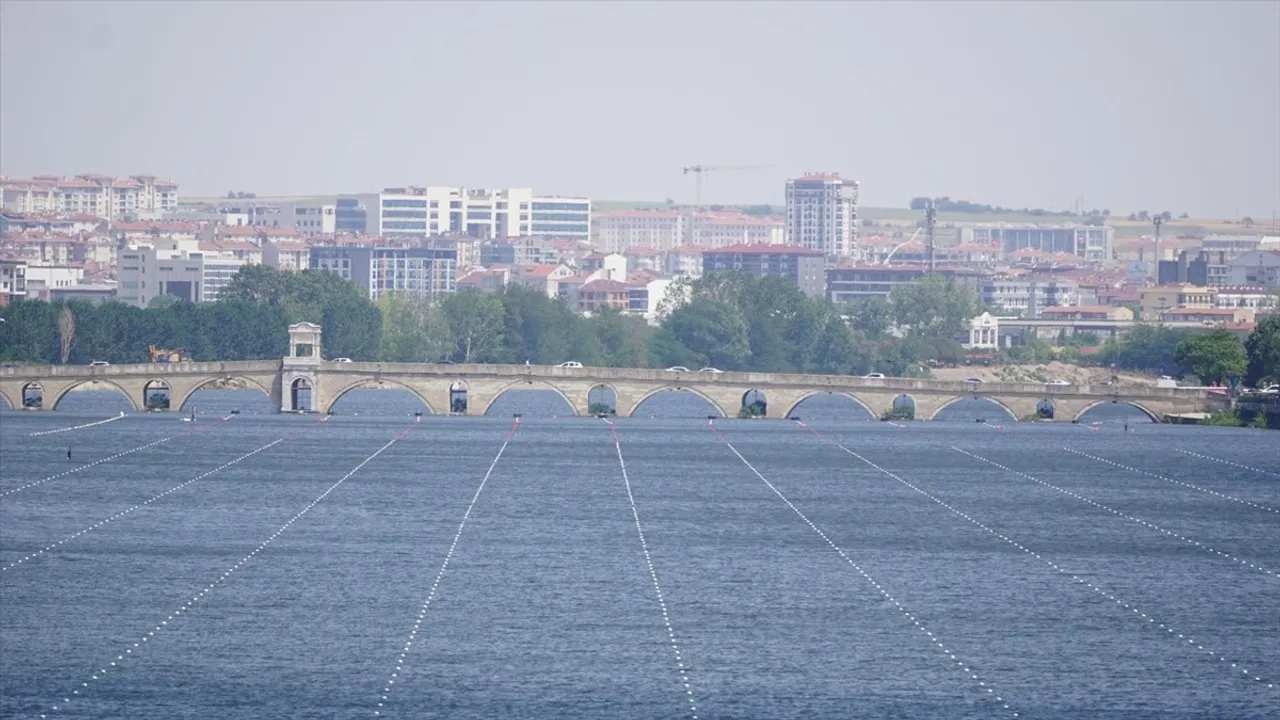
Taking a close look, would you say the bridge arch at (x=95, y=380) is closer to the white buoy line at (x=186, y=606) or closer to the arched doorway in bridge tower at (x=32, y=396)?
the arched doorway in bridge tower at (x=32, y=396)

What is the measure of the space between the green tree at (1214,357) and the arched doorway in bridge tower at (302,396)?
51.9 meters

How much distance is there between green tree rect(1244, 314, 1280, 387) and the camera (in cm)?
14388

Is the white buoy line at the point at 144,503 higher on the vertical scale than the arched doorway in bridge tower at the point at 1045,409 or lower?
lower

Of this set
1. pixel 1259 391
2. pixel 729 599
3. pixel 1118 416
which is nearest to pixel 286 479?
pixel 729 599

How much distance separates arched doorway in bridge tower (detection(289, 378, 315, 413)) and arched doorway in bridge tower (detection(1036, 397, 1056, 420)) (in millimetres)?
39592

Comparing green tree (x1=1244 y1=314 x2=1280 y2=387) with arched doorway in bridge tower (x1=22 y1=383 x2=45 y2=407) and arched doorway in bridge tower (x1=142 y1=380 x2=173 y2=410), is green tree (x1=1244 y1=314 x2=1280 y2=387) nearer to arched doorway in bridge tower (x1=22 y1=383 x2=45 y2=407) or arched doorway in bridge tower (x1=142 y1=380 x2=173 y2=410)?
arched doorway in bridge tower (x1=142 y1=380 x2=173 y2=410)

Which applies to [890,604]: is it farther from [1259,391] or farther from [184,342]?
[184,342]

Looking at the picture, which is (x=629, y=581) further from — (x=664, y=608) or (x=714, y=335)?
(x=714, y=335)

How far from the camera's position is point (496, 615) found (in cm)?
6431

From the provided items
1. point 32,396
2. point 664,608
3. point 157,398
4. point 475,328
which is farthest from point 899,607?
point 475,328

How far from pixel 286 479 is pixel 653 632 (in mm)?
39935

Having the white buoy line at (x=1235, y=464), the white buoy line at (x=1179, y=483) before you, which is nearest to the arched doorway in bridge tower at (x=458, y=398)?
the white buoy line at (x=1179, y=483)

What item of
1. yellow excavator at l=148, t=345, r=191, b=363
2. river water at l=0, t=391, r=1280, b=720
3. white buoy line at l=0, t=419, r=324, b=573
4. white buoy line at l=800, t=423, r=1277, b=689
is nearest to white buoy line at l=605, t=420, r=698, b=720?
river water at l=0, t=391, r=1280, b=720

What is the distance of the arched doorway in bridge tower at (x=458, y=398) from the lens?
13912 centimetres
